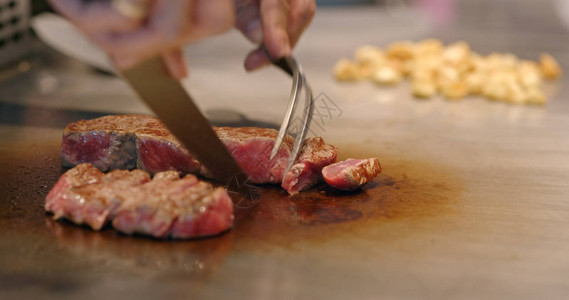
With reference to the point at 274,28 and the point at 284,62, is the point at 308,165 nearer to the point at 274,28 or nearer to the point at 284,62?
the point at 284,62

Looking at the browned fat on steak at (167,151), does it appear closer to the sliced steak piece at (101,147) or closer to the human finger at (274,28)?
the sliced steak piece at (101,147)

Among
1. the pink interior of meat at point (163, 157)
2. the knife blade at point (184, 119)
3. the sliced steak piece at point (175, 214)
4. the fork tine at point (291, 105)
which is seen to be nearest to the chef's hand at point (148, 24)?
the knife blade at point (184, 119)

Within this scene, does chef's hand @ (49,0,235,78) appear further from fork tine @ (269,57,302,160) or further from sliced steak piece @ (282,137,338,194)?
sliced steak piece @ (282,137,338,194)

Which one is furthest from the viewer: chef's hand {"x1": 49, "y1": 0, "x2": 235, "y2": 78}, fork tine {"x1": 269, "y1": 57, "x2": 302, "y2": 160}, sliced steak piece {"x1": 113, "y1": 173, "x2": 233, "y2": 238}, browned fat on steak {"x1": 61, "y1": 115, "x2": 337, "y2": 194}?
browned fat on steak {"x1": 61, "y1": 115, "x2": 337, "y2": 194}

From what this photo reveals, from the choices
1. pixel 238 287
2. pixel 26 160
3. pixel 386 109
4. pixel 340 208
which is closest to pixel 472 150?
pixel 386 109

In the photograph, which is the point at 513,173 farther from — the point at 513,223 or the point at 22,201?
the point at 22,201

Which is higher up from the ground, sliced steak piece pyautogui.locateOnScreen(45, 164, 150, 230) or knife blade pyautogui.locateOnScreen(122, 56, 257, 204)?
knife blade pyautogui.locateOnScreen(122, 56, 257, 204)

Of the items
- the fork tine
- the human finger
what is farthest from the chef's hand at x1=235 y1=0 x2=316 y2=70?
the fork tine
